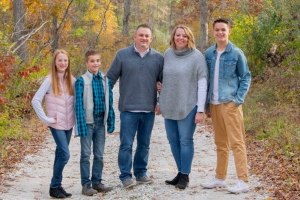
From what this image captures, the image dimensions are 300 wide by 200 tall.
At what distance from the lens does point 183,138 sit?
6242mm

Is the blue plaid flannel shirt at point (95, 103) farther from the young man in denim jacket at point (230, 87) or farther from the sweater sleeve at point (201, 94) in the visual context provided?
the young man in denim jacket at point (230, 87)

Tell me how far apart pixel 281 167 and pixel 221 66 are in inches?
95.9

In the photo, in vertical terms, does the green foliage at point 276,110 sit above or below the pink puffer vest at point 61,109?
below

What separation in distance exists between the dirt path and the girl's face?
1669 millimetres

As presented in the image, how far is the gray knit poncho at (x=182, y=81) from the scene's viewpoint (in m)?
6.13

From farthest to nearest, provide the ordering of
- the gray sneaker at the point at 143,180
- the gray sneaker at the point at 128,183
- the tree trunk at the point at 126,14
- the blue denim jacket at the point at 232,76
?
the tree trunk at the point at 126,14 < the gray sneaker at the point at 143,180 < the gray sneaker at the point at 128,183 < the blue denim jacket at the point at 232,76

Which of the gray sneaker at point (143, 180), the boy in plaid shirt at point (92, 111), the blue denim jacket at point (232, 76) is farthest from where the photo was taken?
the gray sneaker at point (143, 180)

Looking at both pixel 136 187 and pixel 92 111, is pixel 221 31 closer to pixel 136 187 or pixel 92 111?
pixel 92 111

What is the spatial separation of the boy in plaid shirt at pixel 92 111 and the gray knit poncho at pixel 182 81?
78 centimetres

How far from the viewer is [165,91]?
6258 mm

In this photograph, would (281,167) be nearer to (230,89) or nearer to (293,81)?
(230,89)

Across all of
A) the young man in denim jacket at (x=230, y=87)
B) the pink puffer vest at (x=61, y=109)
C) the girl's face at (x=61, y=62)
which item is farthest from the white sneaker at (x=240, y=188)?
the girl's face at (x=61, y=62)

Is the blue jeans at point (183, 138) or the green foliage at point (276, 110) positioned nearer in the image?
the blue jeans at point (183, 138)

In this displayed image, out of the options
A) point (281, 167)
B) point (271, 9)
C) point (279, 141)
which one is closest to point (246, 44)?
point (271, 9)
